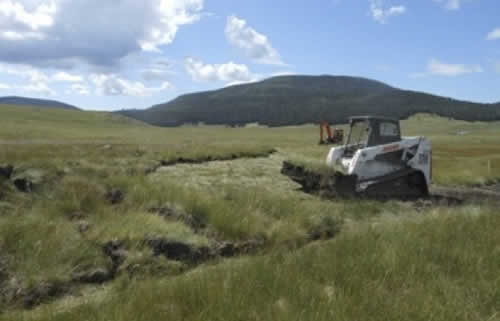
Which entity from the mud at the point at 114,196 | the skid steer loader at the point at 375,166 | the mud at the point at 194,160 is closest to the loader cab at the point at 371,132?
the skid steer loader at the point at 375,166

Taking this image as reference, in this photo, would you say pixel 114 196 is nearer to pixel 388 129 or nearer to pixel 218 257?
pixel 218 257

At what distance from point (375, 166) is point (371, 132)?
42.2 inches

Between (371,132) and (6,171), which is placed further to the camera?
(371,132)

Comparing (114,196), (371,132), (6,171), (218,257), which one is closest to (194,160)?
(371,132)

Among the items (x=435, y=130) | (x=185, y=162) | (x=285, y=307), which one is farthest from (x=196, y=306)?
(x=435, y=130)

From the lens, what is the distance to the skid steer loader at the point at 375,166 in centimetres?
1119

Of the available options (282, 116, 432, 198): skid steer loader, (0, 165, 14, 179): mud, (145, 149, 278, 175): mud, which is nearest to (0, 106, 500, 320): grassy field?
(0, 165, 14, 179): mud

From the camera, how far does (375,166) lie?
11734mm

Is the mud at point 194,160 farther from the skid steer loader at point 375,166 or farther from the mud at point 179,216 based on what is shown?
the mud at point 179,216

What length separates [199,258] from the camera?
5.51 m

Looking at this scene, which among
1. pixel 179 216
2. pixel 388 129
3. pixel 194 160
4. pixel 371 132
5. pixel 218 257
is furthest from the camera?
pixel 194 160

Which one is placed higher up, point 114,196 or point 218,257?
point 114,196

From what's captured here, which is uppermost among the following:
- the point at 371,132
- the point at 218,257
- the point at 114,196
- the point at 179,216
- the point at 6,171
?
the point at 371,132

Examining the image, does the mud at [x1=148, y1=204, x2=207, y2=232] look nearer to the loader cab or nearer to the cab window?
the loader cab
